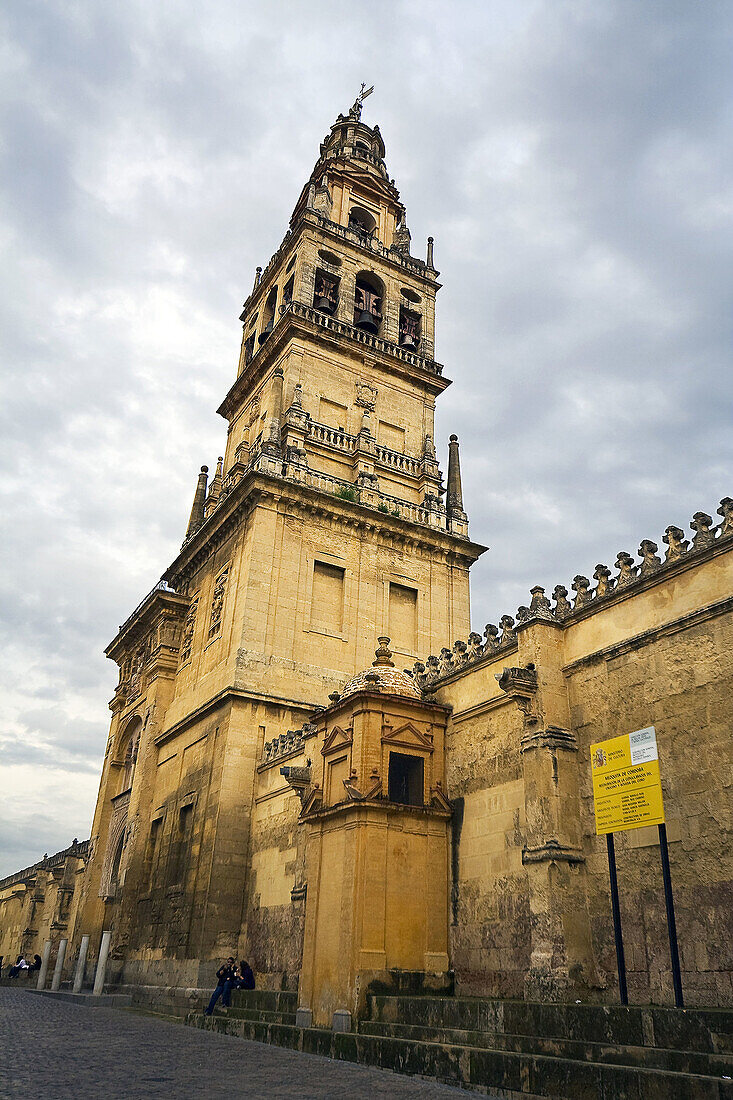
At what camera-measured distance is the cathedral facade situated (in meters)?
11.5

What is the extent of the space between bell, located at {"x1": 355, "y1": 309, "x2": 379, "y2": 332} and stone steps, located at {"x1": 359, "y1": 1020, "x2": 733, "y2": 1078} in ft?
85.5

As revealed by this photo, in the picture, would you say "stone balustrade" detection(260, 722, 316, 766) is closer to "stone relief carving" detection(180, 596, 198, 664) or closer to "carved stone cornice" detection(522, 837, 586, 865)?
"carved stone cornice" detection(522, 837, 586, 865)

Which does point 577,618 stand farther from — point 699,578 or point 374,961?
point 374,961

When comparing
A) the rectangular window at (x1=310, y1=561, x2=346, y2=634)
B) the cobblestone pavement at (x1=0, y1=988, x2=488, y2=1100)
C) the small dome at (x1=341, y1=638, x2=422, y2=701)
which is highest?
the rectangular window at (x1=310, y1=561, x2=346, y2=634)

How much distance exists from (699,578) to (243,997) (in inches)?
495

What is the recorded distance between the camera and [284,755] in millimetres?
20516

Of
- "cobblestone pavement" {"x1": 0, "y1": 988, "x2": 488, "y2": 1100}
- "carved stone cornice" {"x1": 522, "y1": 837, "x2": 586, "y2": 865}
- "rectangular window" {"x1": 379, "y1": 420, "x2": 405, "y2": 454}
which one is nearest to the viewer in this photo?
"cobblestone pavement" {"x1": 0, "y1": 988, "x2": 488, "y2": 1100}

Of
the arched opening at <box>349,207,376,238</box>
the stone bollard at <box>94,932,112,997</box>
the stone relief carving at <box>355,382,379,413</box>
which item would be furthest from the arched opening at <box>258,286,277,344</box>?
the stone bollard at <box>94,932,112,997</box>

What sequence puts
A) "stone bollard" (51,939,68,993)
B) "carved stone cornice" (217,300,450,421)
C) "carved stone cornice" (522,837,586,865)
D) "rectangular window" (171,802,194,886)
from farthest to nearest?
"carved stone cornice" (217,300,450,421) → "stone bollard" (51,939,68,993) → "rectangular window" (171,802,194,886) → "carved stone cornice" (522,837,586,865)

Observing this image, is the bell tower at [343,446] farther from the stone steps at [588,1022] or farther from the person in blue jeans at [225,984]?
the stone steps at [588,1022]

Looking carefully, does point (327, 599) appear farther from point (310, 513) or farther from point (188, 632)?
point (188, 632)

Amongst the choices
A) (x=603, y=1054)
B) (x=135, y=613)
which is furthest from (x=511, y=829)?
(x=135, y=613)

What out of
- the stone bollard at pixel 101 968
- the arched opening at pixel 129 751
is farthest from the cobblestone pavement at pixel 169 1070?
the arched opening at pixel 129 751

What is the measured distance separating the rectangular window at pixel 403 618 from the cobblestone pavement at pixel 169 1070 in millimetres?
13480
